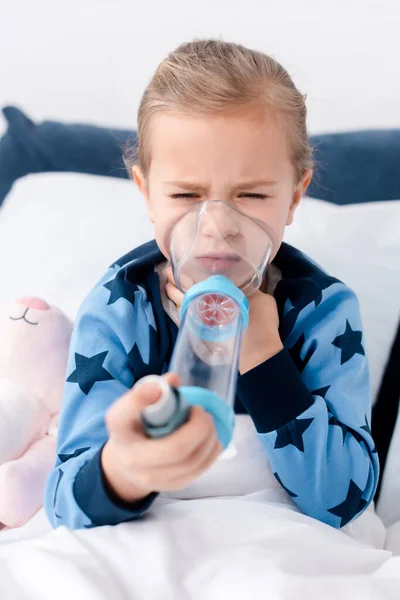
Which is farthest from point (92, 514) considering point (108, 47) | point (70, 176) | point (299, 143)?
point (108, 47)

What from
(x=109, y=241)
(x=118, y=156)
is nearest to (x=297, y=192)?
(x=109, y=241)

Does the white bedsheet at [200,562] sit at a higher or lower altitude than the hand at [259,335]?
lower

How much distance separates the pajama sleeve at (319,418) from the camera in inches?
34.6

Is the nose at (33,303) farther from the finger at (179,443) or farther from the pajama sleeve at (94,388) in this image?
the finger at (179,443)

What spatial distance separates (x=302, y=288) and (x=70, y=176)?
75cm

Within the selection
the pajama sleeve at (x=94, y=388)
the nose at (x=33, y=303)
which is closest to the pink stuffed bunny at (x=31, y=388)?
the nose at (x=33, y=303)

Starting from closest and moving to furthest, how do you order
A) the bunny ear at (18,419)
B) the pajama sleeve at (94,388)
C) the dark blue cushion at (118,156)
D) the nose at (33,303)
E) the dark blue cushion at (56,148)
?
the pajama sleeve at (94,388) < the bunny ear at (18,419) < the nose at (33,303) < the dark blue cushion at (118,156) < the dark blue cushion at (56,148)

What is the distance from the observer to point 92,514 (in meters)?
0.80

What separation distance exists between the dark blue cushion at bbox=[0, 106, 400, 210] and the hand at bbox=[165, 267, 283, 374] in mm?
686

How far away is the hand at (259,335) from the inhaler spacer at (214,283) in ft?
0.09

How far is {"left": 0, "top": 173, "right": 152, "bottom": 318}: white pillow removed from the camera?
1.41m

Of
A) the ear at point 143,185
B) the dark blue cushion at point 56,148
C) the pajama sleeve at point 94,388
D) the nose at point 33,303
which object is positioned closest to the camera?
the pajama sleeve at point 94,388

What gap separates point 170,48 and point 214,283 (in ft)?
3.49

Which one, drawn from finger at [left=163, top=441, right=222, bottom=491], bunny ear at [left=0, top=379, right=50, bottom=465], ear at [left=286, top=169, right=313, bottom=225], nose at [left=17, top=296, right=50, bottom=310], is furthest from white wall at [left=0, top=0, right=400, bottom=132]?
finger at [left=163, top=441, right=222, bottom=491]
